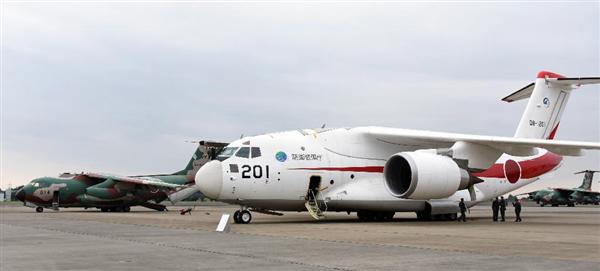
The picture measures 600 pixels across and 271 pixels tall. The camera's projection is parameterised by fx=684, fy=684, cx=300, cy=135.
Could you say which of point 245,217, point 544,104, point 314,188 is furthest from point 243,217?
point 544,104

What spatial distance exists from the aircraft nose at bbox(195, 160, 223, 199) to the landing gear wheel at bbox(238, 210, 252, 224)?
1211mm

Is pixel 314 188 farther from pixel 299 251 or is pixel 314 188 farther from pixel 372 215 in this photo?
pixel 299 251

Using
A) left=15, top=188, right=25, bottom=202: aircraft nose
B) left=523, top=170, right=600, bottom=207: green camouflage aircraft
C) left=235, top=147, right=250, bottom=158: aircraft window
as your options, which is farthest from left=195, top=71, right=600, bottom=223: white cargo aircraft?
left=523, top=170, right=600, bottom=207: green camouflage aircraft

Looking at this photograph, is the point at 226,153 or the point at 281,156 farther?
the point at 281,156

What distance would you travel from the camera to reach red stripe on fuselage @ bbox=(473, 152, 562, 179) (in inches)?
1109

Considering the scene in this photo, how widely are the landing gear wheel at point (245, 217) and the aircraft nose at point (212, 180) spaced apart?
121 centimetres

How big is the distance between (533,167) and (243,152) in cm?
1295

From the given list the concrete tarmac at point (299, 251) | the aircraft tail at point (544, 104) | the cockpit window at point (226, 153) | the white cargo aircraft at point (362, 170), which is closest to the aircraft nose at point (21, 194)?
the white cargo aircraft at point (362, 170)

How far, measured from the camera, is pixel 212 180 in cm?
2317

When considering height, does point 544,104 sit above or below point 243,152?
above

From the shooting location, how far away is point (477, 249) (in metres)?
13.0

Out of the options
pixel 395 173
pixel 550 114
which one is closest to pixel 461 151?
pixel 395 173

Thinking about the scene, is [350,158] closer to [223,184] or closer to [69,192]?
[223,184]

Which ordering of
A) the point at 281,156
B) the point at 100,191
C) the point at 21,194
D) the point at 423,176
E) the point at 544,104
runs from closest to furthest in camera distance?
1. the point at 423,176
2. the point at 281,156
3. the point at 544,104
4. the point at 21,194
5. the point at 100,191
